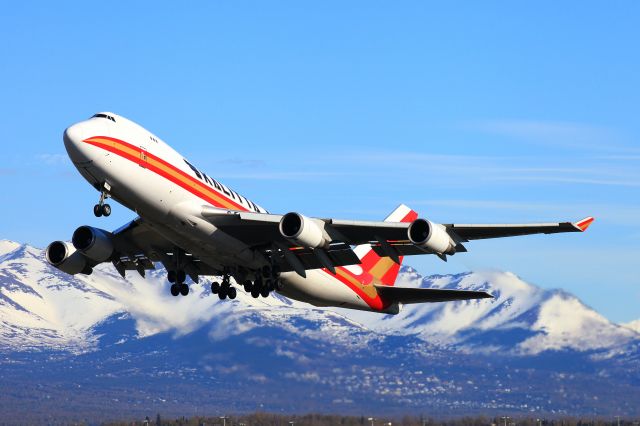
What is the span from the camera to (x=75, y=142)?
1566 inches

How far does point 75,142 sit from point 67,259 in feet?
37.1

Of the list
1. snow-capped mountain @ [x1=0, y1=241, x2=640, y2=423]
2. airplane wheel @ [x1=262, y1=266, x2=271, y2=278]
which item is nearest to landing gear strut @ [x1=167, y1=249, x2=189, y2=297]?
airplane wheel @ [x1=262, y1=266, x2=271, y2=278]

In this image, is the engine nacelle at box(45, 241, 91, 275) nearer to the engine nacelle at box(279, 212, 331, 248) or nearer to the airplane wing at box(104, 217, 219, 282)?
the airplane wing at box(104, 217, 219, 282)

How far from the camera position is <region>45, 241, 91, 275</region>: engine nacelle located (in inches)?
1964

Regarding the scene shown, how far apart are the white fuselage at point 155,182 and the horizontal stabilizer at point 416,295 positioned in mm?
10273

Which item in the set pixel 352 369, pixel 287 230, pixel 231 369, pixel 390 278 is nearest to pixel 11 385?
pixel 231 369

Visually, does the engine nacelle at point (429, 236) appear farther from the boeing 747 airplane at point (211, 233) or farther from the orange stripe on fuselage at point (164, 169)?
the orange stripe on fuselage at point (164, 169)

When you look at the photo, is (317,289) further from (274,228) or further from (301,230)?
(301,230)

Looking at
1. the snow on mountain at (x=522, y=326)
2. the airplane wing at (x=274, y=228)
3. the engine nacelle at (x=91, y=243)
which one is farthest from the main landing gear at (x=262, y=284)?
the snow on mountain at (x=522, y=326)

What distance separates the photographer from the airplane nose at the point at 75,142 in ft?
130

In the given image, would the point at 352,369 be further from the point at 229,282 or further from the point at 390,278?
the point at 229,282

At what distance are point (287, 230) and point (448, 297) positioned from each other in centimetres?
1242

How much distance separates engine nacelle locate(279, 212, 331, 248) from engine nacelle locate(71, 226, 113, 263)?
9268mm

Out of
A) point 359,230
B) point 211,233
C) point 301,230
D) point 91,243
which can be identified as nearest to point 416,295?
point 359,230
